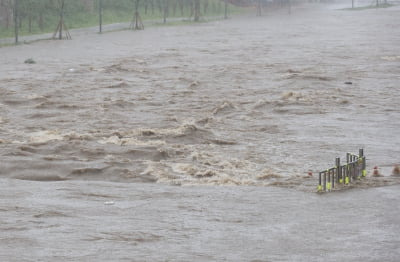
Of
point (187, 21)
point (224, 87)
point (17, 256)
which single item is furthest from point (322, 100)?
point (187, 21)

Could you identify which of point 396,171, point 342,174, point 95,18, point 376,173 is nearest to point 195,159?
point 342,174

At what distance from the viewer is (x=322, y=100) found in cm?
1725

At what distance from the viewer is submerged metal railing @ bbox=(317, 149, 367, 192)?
391 inches

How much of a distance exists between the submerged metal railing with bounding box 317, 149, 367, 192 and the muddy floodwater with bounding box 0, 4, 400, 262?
0.15 metres

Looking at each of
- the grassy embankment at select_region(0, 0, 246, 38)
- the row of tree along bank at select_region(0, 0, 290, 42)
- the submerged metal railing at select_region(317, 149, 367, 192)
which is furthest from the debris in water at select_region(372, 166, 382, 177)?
the grassy embankment at select_region(0, 0, 246, 38)

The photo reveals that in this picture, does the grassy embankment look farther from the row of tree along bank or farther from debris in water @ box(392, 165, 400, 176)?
debris in water @ box(392, 165, 400, 176)

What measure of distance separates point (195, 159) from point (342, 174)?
2282 millimetres

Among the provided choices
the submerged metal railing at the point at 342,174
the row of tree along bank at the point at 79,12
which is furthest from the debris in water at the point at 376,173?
the row of tree along bank at the point at 79,12

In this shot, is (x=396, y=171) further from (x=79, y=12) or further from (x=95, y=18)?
(x=79, y=12)

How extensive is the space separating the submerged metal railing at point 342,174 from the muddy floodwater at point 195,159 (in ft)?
0.49

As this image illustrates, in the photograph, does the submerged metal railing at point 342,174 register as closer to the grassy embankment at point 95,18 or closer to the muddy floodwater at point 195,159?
the muddy floodwater at point 195,159

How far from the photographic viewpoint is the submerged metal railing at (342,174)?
994 cm

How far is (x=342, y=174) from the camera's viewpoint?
408 inches

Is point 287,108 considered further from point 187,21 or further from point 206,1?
point 206,1
